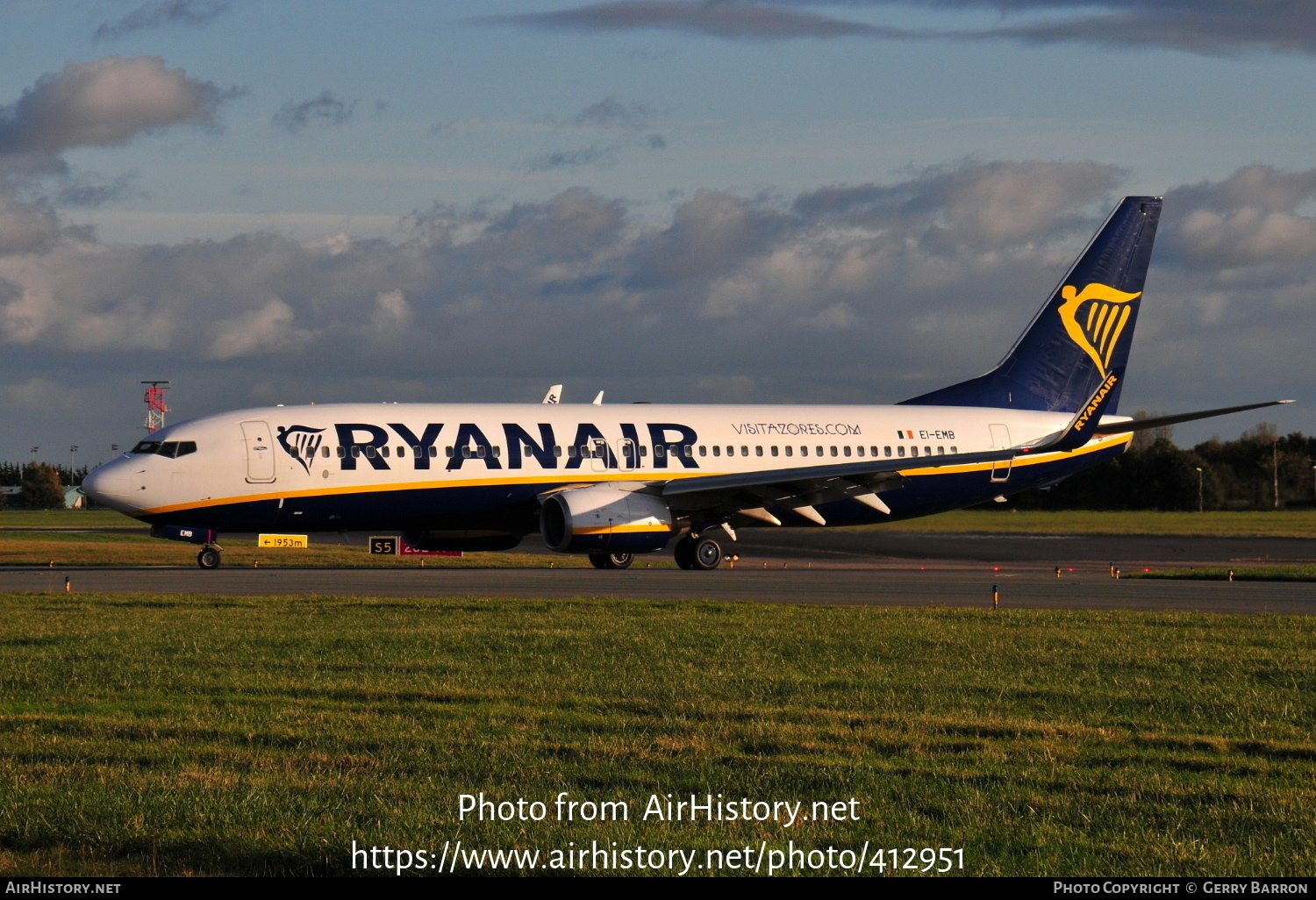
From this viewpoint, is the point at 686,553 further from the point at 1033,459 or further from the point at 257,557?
the point at 257,557

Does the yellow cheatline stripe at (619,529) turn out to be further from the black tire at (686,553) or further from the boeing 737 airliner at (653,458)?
the black tire at (686,553)

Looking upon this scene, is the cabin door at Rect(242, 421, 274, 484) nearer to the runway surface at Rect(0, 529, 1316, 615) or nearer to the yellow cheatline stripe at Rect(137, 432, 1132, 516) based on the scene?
the yellow cheatline stripe at Rect(137, 432, 1132, 516)

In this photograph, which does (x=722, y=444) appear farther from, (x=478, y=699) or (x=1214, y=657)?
(x=478, y=699)

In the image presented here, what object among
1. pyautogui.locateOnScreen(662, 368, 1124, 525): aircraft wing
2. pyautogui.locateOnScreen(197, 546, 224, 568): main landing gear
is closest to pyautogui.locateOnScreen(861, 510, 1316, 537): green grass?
pyautogui.locateOnScreen(662, 368, 1124, 525): aircraft wing

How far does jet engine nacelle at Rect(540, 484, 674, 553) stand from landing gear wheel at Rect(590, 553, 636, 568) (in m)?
2.84

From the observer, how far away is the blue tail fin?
1656 inches

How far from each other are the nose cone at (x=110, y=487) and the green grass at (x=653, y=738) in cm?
1445

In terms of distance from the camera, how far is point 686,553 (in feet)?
119

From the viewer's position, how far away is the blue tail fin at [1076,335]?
42062mm

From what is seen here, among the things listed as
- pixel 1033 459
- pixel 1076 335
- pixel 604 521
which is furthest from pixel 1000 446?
pixel 604 521

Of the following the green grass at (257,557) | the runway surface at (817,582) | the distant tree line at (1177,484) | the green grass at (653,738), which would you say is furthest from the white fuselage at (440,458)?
the distant tree line at (1177,484)

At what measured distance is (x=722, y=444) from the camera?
37.2 meters

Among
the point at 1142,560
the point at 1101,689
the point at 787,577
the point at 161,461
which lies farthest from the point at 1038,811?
the point at 1142,560

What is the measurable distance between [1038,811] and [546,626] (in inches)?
435
